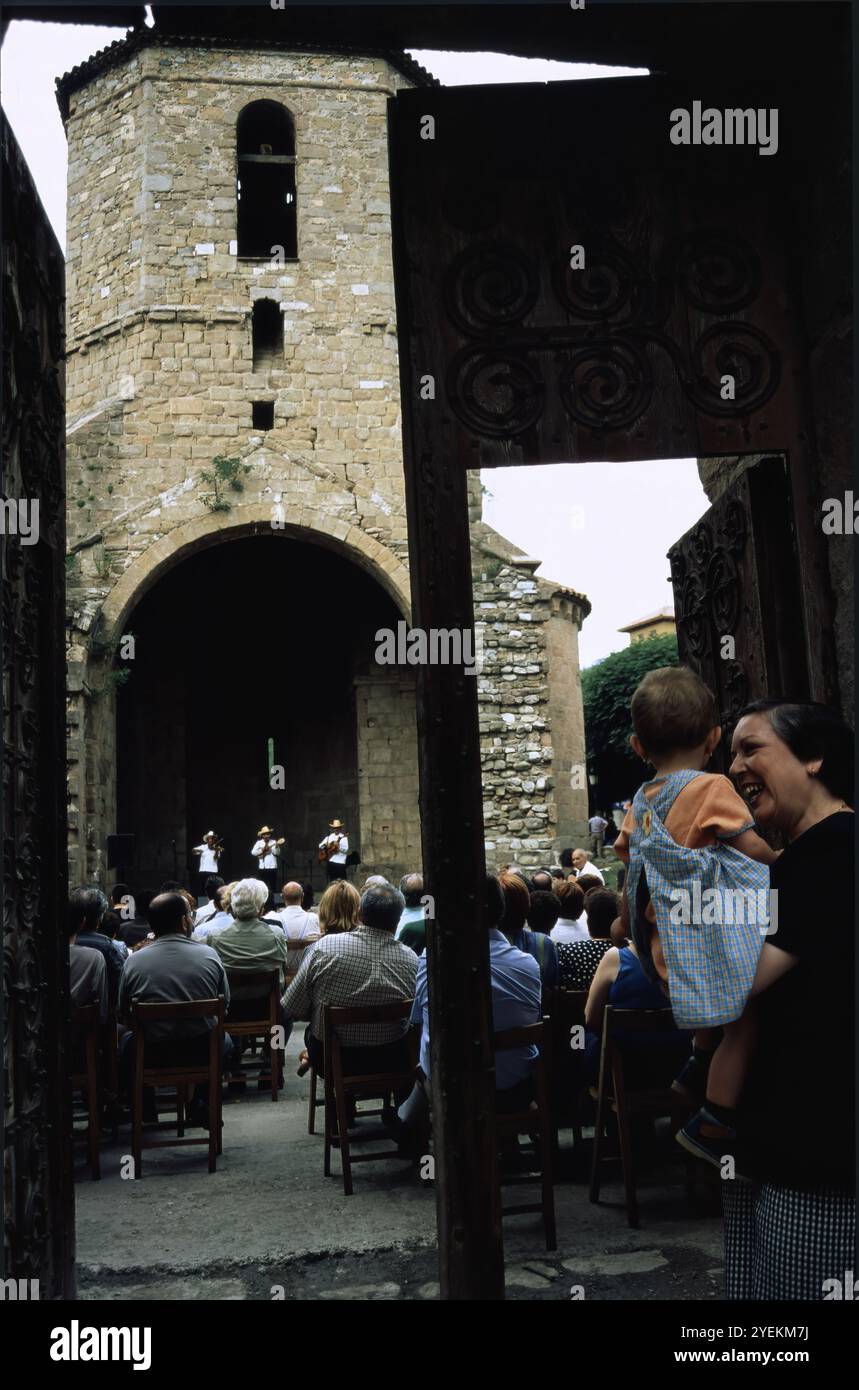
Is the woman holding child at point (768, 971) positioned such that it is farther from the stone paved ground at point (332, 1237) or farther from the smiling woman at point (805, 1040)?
the stone paved ground at point (332, 1237)

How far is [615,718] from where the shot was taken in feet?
109

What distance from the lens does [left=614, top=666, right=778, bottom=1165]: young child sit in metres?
1.96

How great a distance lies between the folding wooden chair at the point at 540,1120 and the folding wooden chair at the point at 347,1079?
2.82 ft

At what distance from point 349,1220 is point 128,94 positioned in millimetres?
15646

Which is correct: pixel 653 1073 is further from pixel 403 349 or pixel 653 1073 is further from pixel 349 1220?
pixel 403 349

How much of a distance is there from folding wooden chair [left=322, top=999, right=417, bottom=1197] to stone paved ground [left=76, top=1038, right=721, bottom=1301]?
0.15m

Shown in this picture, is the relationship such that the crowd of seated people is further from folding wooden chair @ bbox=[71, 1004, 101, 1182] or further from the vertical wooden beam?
the vertical wooden beam

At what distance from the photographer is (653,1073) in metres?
4.54

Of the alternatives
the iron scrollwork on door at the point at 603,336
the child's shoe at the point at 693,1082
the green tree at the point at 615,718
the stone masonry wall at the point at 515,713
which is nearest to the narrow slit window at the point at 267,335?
the stone masonry wall at the point at 515,713

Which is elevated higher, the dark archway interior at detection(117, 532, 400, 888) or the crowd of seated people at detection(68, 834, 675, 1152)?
the dark archway interior at detection(117, 532, 400, 888)

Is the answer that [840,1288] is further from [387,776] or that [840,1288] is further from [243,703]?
[243,703]

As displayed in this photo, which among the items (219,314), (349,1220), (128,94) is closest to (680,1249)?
(349,1220)

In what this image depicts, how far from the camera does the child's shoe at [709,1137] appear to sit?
205cm

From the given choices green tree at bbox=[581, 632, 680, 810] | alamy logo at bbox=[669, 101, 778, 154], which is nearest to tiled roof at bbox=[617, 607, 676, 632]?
green tree at bbox=[581, 632, 680, 810]
